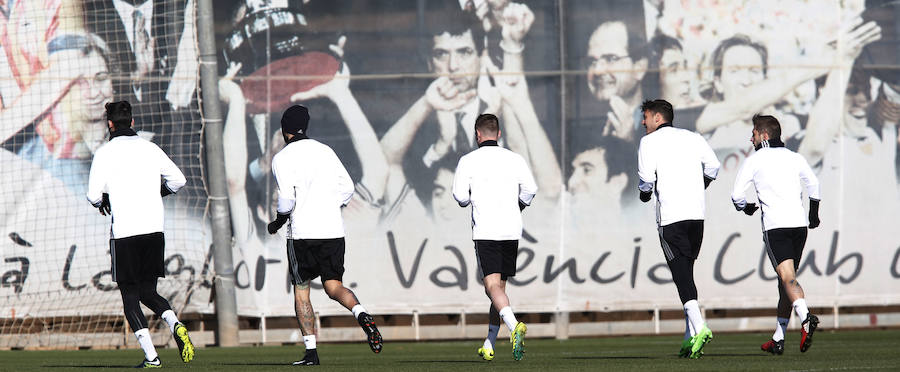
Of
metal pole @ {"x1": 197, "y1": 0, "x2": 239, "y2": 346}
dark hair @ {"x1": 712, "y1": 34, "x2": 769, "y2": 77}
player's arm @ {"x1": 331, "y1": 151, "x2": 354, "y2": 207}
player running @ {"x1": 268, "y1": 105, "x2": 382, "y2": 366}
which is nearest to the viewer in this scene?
player running @ {"x1": 268, "y1": 105, "x2": 382, "y2": 366}

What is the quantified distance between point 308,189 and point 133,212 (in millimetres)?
1179

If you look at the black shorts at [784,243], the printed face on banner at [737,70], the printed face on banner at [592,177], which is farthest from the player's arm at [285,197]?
→ the printed face on banner at [737,70]

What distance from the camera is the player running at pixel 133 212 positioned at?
8852 mm

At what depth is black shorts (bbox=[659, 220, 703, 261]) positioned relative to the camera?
30.9 ft

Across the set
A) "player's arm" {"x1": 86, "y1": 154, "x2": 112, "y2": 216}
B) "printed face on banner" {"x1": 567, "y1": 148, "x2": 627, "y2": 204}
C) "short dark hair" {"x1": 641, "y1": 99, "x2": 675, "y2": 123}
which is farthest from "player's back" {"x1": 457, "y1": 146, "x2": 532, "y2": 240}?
"printed face on banner" {"x1": 567, "y1": 148, "x2": 627, "y2": 204}

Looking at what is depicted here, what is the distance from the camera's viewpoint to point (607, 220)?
15141 millimetres

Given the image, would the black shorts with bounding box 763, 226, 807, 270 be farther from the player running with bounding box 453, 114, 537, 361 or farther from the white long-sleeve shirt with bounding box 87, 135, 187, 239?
the white long-sleeve shirt with bounding box 87, 135, 187, 239

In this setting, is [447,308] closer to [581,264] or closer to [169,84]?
[581,264]

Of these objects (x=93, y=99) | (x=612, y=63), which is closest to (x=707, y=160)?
(x=612, y=63)

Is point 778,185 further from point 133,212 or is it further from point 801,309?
point 133,212

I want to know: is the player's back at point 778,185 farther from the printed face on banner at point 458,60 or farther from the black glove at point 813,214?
the printed face on banner at point 458,60

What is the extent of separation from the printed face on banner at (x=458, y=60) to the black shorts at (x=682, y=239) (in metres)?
5.84

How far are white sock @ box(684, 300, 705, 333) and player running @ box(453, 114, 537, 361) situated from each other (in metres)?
1.24

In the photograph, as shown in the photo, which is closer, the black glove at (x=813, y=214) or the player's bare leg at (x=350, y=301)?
the player's bare leg at (x=350, y=301)
